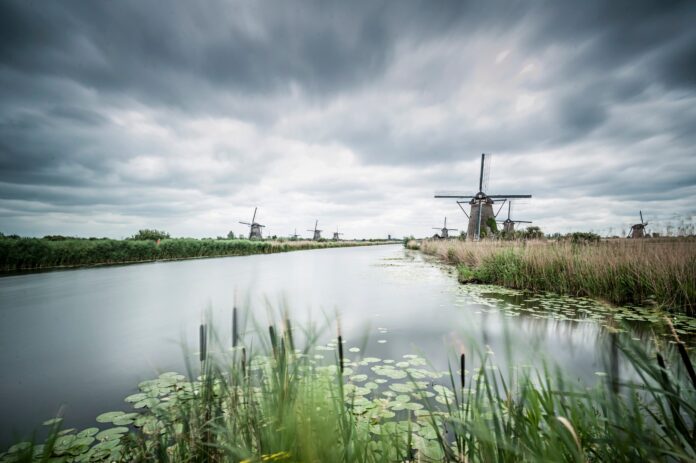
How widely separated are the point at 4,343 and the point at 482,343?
25.1ft

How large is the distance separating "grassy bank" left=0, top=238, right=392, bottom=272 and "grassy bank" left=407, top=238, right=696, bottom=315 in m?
21.1

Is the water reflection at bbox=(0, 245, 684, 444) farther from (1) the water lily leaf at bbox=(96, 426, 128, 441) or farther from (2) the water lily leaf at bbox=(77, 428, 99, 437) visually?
(1) the water lily leaf at bbox=(96, 426, 128, 441)

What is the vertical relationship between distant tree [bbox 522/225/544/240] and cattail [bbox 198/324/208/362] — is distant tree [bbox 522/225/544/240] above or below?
above

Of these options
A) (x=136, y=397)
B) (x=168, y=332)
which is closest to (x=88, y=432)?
(x=136, y=397)

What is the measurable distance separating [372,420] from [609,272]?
790 cm

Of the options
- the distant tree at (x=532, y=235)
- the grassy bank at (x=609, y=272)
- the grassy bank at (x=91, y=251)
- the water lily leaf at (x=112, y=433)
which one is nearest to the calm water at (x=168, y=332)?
the water lily leaf at (x=112, y=433)

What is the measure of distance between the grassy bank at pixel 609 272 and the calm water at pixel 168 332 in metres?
Answer: 1.87

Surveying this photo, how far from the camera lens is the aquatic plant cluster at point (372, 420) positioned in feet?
3.57

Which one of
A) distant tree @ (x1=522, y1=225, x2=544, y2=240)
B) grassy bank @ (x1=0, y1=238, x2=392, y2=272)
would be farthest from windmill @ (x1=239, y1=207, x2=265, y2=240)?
distant tree @ (x1=522, y1=225, x2=544, y2=240)

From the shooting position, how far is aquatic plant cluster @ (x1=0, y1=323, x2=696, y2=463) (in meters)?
1.09

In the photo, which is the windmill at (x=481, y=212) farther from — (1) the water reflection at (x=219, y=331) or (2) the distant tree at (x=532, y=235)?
(1) the water reflection at (x=219, y=331)

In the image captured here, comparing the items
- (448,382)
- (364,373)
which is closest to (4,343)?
(364,373)

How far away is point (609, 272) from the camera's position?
715cm

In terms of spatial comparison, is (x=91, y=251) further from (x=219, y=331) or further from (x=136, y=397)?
(x=136, y=397)
